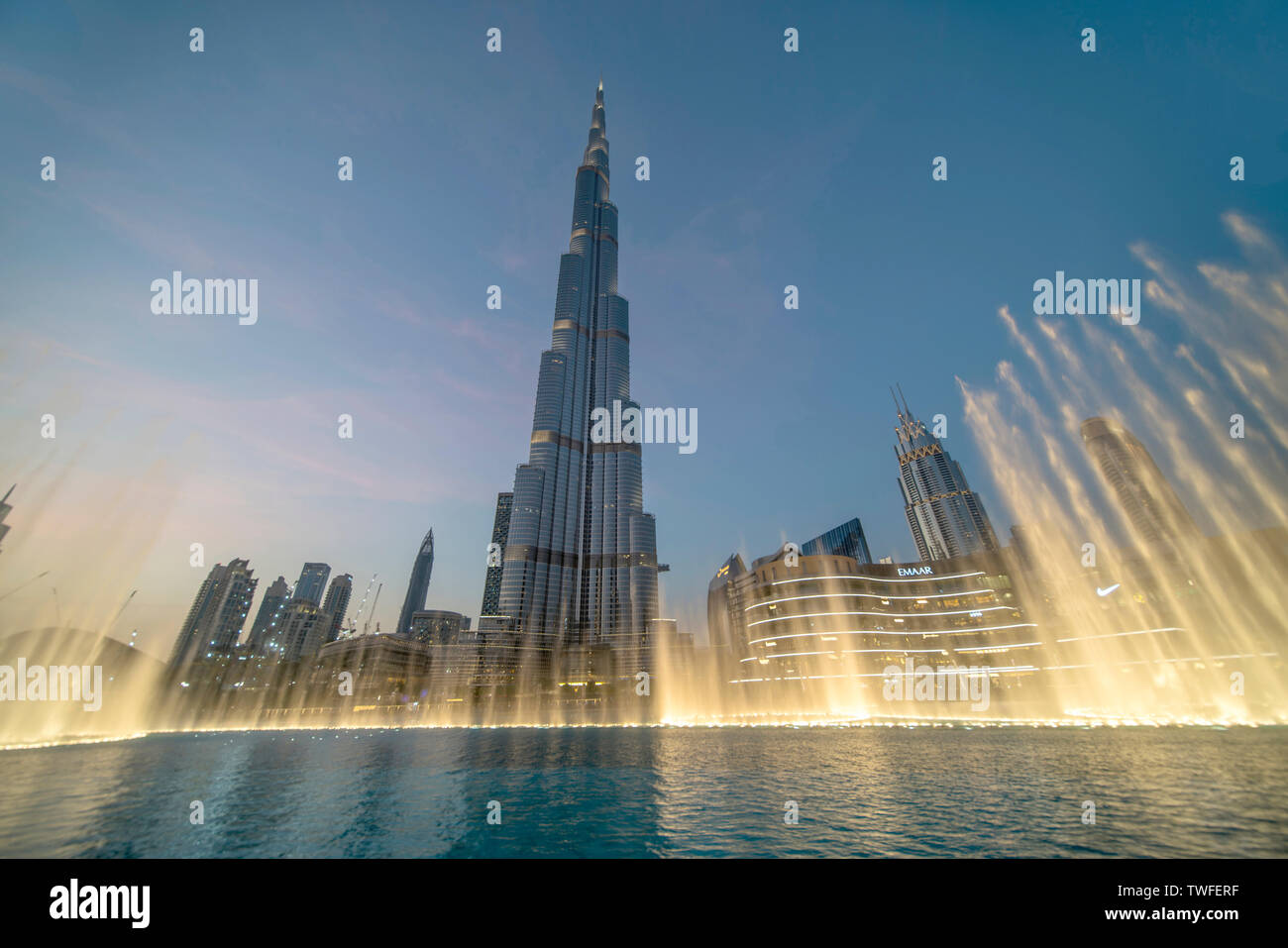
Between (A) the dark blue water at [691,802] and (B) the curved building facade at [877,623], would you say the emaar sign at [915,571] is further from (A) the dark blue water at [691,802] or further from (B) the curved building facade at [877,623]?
(A) the dark blue water at [691,802]

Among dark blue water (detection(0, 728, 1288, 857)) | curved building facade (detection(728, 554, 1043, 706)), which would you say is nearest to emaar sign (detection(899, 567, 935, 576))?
curved building facade (detection(728, 554, 1043, 706))

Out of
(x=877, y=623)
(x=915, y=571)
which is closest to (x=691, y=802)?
(x=877, y=623)

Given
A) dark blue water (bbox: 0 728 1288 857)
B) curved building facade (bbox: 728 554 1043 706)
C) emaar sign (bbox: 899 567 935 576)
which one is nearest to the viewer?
dark blue water (bbox: 0 728 1288 857)

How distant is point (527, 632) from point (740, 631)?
3623 inches

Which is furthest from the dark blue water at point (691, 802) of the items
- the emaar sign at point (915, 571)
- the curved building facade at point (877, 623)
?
the emaar sign at point (915, 571)

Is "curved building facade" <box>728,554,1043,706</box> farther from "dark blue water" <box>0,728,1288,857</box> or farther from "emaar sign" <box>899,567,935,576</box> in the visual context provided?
"dark blue water" <box>0,728,1288,857</box>

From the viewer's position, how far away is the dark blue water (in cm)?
1803

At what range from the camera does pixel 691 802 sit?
82.4ft

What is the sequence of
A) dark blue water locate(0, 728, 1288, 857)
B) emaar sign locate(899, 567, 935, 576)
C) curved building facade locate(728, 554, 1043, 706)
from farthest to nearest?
1. emaar sign locate(899, 567, 935, 576)
2. curved building facade locate(728, 554, 1043, 706)
3. dark blue water locate(0, 728, 1288, 857)

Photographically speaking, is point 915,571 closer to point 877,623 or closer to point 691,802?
point 877,623

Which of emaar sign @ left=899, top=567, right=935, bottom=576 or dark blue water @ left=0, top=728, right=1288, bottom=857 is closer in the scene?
dark blue water @ left=0, top=728, right=1288, bottom=857

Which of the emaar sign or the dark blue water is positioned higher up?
the emaar sign
